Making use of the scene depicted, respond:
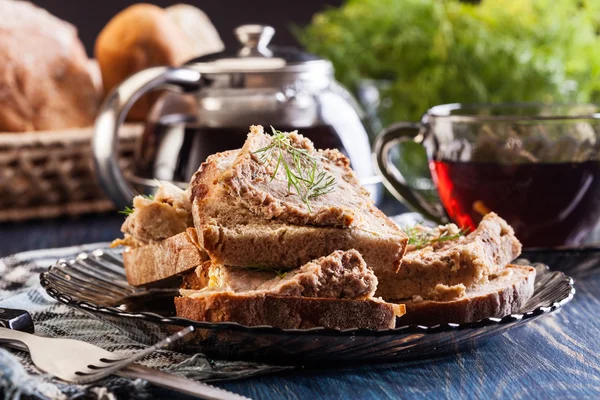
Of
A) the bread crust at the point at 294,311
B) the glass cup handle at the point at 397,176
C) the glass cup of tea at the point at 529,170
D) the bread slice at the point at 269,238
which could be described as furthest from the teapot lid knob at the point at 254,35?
the bread crust at the point at 294,311

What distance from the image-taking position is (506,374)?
1.71 metres

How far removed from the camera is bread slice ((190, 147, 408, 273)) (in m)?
1.72

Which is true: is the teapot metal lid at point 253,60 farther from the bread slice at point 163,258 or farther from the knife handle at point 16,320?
the knife handle at point 16,320

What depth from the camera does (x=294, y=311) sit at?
1.62 m

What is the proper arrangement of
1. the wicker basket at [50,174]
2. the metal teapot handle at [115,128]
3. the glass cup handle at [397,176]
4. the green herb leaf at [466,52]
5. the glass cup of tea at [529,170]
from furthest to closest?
the green herb leaf at [466,52] < the wicker basket at [50,174] < the metal teapot handle at [115,128] < the glass cup handle at [397,176] < the glass cup of tea at [529,170]

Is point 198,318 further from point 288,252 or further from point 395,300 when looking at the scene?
point 395,300

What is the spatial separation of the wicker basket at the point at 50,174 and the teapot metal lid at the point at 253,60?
2.71 ft

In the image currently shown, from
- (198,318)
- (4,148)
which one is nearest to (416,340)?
(198,318)

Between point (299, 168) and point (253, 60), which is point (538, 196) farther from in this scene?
point (253, 60)

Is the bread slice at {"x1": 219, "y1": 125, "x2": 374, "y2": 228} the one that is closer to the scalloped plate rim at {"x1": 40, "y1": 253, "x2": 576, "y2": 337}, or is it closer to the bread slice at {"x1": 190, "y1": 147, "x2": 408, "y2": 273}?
the bread slice at {"x1": 190, "y1": 147, "x2": 408, "y2": 273}

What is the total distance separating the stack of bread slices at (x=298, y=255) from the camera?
1631mm

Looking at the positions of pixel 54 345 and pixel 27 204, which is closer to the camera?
pixel 54 345

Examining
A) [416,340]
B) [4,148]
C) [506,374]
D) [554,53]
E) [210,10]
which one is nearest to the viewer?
[416,340]

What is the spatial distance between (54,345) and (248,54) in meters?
1.76
